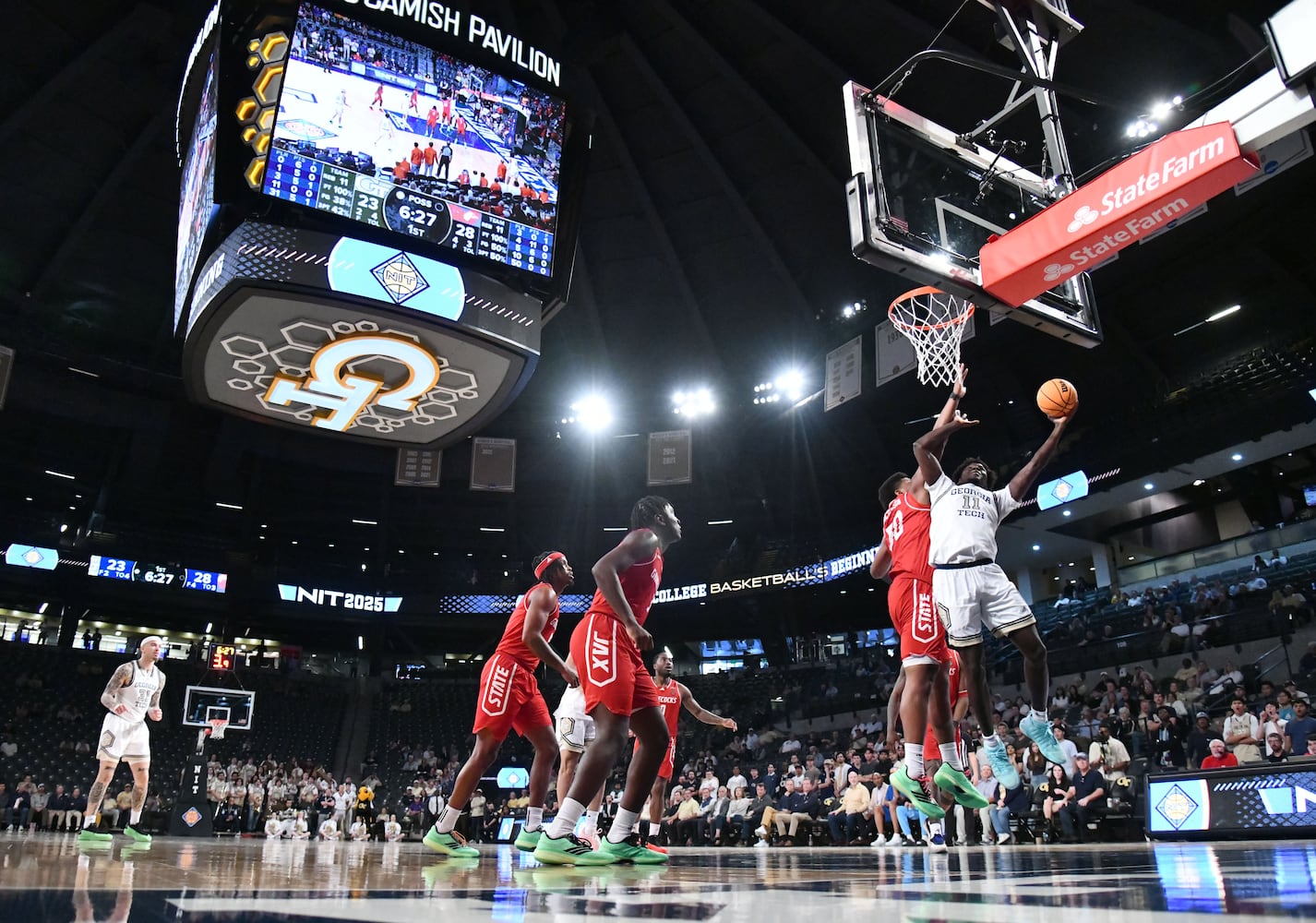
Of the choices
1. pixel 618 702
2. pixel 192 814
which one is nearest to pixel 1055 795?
pixel 618 702

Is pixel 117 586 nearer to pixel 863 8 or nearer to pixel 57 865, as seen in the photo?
pixel 863 8

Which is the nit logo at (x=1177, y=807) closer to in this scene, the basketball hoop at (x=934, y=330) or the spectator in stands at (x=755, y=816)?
the basketball hoop at (x=934, y=330)

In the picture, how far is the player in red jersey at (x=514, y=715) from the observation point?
20.2ft

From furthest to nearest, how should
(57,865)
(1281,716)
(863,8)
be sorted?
(863,8) < (1281,716) < (57,865)

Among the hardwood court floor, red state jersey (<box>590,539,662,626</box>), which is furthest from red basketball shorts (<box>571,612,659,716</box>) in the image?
the hardwood court floor

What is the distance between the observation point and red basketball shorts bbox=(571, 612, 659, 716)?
4453mm

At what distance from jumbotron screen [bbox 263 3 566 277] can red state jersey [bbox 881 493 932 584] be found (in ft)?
19.2

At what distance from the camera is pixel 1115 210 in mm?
6574

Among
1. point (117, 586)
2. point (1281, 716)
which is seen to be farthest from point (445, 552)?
point (1281, 716)

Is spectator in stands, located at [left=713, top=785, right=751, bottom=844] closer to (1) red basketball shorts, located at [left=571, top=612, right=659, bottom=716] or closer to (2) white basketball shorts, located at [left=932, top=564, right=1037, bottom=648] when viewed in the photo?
(2) white basketball shorts, located at [left=932, top=564, right=1037, bottom=648]

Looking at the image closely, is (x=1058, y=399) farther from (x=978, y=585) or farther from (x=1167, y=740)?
(x=1167, y=740)

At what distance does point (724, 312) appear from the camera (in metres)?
22.1

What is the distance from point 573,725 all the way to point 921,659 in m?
3.09

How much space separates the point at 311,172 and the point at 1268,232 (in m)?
17.1
